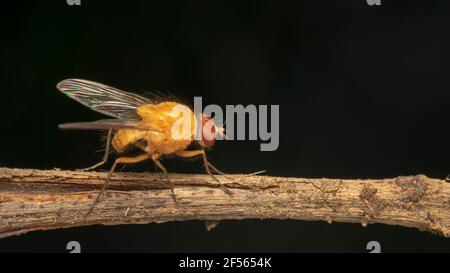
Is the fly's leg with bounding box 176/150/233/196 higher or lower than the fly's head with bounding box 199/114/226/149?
lower

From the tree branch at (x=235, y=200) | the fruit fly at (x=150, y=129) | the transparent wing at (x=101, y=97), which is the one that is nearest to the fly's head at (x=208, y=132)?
the fruit fly at (x=150, y=129)

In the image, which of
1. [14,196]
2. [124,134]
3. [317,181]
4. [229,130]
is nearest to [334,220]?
[317,181]

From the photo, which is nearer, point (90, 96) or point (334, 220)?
point (334, 220)

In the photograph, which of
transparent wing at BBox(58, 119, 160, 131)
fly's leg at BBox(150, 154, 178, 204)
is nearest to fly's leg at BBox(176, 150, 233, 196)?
fly's leg at BBox(150, 154, 178, 204)

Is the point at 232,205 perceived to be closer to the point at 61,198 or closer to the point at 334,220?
the point at 334,220

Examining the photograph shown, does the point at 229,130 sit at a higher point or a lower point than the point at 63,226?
higher

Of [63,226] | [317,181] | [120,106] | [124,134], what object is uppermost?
[120,106]

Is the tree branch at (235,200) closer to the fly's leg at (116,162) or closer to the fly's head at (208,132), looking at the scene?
the fly's leg at (116,162)

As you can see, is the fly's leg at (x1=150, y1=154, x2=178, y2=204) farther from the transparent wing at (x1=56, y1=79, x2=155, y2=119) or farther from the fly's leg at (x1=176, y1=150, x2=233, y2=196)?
the transparent wing at (x1=56, y1=79, x2=155, y2=119)
